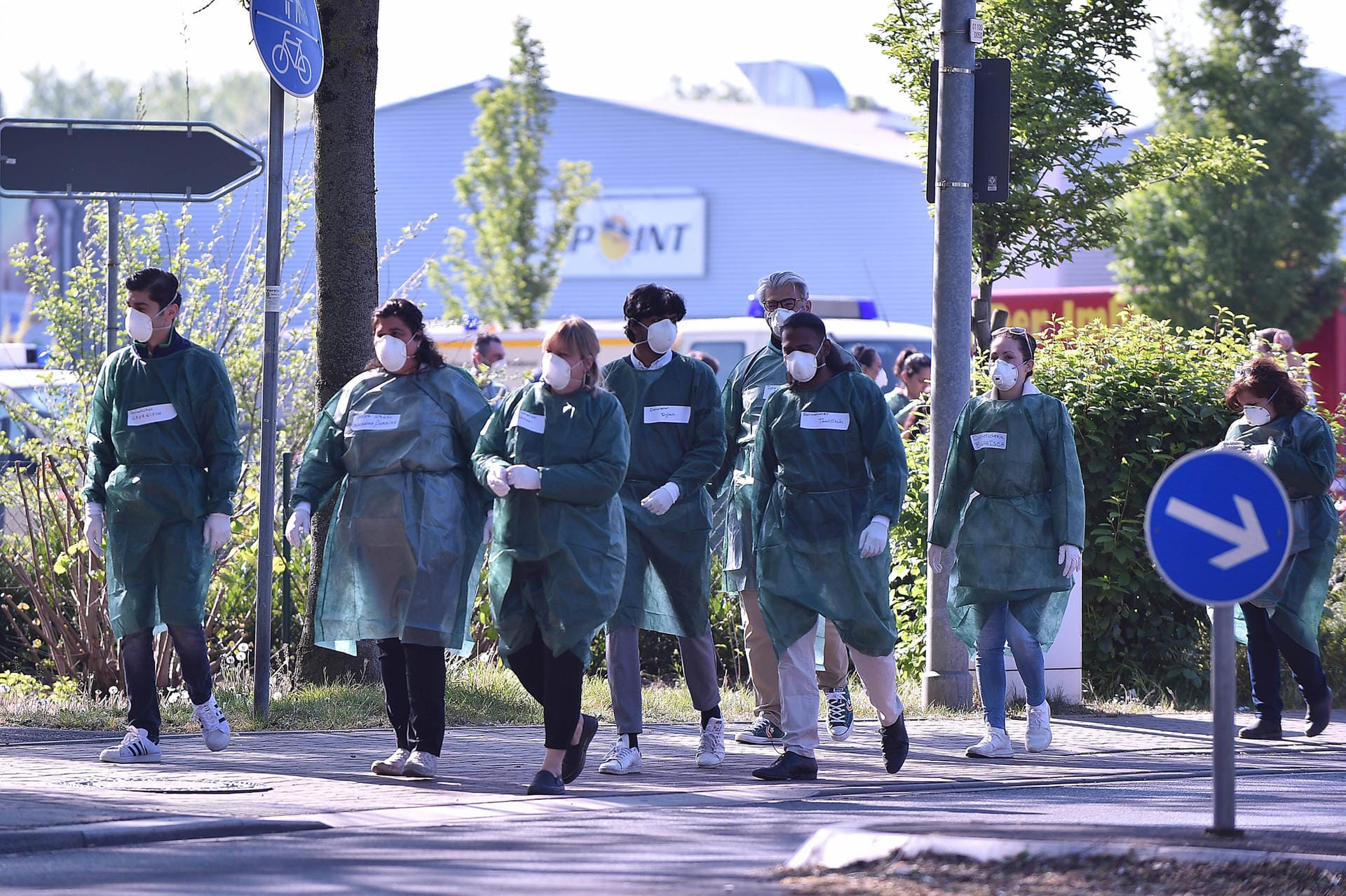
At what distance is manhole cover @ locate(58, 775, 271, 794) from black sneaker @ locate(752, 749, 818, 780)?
1.91 metres

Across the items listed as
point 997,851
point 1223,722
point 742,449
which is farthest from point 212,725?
point 1223,722

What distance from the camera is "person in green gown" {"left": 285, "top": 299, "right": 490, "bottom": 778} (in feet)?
24.6

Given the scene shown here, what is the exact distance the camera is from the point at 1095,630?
1091cm

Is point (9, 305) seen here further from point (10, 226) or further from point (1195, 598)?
point (1195, 598)

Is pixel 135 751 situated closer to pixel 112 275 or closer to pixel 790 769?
pixel 790 769

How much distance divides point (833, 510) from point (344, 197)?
3.27 meters

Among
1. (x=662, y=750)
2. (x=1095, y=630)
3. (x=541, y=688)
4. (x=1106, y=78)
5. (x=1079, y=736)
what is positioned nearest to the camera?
(x=541, y=688)

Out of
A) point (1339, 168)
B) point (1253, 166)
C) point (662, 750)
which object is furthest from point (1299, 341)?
point (662, 750)

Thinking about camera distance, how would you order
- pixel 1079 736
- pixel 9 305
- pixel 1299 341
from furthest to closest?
pixel 9 305 < pixel 1299 341 < pixel 1079 736

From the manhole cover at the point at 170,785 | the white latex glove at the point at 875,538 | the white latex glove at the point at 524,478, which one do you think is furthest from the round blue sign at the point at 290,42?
the white latex glove at the point at 875,538

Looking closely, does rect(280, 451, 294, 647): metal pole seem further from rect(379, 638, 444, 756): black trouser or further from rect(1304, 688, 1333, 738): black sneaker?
rect(1304, 688, 1333, 738): black sneaker

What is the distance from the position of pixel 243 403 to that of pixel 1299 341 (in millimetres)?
21944

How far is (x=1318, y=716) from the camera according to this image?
31.4ft

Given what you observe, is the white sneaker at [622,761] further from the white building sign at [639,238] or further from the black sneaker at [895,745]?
the white building sign at [639,238]
